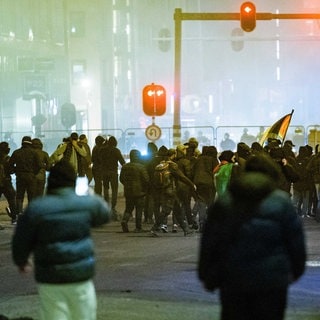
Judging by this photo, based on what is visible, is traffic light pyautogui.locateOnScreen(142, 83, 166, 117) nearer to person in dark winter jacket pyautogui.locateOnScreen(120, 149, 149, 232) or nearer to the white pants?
person in dark winter jacket pyautogui.locateOnScreen(120, 149, 149, 232)

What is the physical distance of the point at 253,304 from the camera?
498 cm

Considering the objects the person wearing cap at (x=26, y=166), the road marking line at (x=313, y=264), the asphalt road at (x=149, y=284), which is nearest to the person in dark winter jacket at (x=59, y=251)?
the asphalt road at (x=149, y=284)

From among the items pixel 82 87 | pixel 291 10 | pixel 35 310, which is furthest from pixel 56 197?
pixel 291 10

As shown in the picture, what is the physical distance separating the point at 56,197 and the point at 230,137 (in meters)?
28.7

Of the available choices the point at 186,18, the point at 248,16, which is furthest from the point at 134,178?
the point at 248,16

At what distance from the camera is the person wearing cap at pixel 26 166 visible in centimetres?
1784

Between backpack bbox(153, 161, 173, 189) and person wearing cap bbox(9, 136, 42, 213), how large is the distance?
3.07 m

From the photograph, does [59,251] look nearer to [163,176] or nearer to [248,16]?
[163,176]

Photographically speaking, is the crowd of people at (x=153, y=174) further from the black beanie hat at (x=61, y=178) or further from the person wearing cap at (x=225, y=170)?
the black beanie hat at (x=61, y=178)

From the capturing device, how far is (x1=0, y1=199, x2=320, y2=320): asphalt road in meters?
8.73

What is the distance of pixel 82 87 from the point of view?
209 ft

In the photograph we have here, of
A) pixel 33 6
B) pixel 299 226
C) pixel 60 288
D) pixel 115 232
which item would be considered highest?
pixel 33 6

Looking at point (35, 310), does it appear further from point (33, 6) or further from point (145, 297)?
point (33, 6)

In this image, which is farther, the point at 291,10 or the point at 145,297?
the point at 291,10
